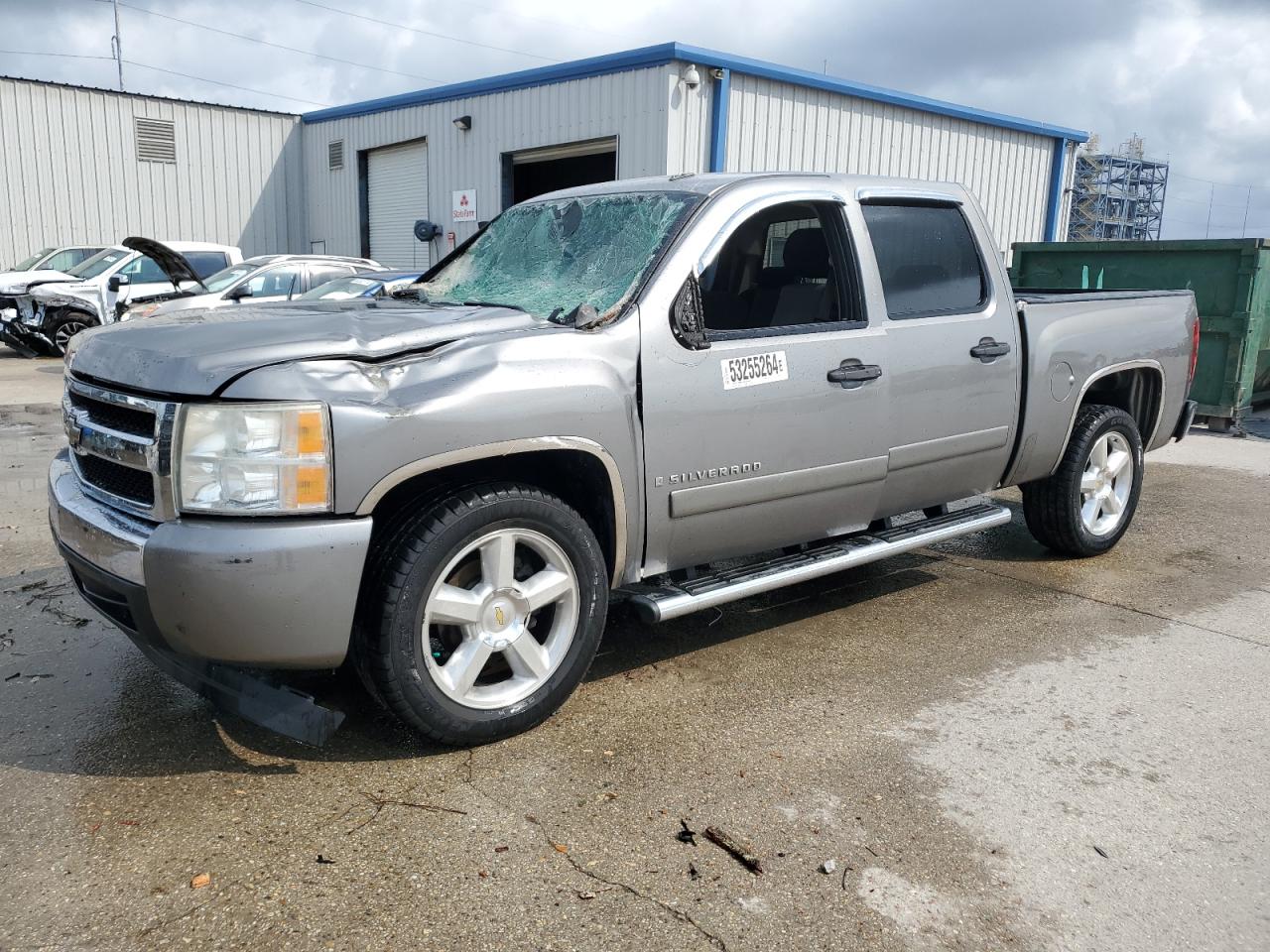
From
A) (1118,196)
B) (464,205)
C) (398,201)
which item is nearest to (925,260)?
(464,205)

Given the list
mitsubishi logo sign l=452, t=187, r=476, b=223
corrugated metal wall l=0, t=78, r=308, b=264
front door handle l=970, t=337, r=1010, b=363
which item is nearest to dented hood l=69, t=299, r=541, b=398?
front door handle l=970, t=337, r=1010, b=363

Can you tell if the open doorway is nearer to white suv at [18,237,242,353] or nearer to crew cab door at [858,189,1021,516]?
white suv at [18,237,242,353]

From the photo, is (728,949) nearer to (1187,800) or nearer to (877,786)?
(877,786)

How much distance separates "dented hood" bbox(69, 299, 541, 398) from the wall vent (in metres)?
20.7

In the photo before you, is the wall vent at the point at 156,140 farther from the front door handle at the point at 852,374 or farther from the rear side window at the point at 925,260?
the front door handle at the point at 852,374

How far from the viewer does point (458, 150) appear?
18562 mm

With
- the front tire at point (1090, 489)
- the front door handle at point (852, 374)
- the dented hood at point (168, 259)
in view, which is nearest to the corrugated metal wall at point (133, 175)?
the dented hood at point (168, 259)

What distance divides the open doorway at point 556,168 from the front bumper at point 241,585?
42.4ft

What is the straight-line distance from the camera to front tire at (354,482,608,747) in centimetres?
304

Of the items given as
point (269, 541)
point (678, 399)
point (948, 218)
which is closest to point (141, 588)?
point (269, 541)

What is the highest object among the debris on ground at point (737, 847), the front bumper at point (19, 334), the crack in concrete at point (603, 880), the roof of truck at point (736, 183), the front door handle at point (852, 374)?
the roof of truck at point (736, 183)

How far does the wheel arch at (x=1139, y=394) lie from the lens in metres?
5.73

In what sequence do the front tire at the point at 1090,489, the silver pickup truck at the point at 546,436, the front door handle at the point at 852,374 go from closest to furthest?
1. the silver pickup truck at the point at 546,436
2. the front door handle at the point at 852,374
3. the front tire at the point at 1090,489

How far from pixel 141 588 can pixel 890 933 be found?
214 centimetres
